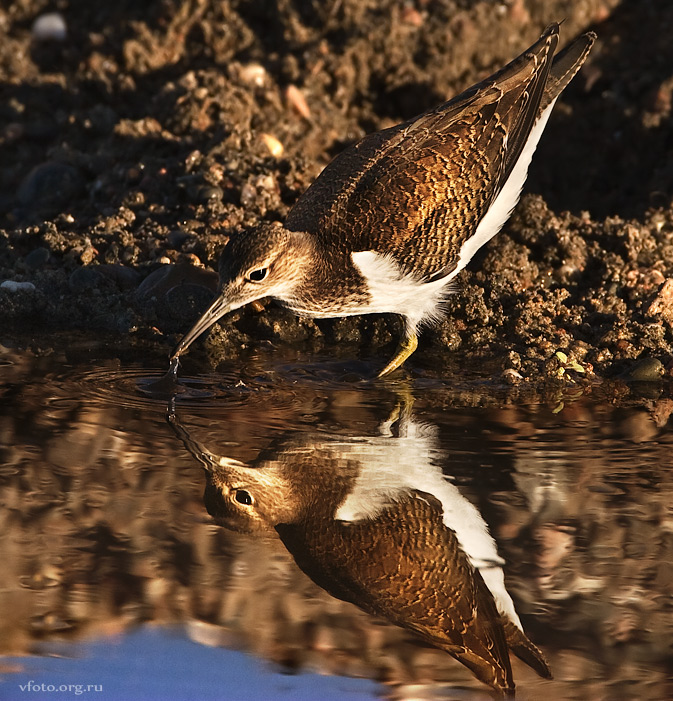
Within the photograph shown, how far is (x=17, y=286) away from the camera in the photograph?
611 cm

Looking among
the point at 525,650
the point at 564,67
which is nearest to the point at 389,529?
the point at 525,650

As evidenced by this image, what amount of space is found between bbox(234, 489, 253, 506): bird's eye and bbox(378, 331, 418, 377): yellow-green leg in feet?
5.22

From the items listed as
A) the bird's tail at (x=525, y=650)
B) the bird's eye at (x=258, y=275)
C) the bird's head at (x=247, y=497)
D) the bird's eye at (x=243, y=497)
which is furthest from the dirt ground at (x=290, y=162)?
the bird's tail at (x=525, y=650)

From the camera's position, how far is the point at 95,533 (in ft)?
12.2

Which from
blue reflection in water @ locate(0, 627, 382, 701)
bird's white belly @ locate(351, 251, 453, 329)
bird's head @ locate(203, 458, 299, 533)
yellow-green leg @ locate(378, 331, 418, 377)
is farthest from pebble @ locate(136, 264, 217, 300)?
blue reflection in water @ locate(0, 627, 382, 701)

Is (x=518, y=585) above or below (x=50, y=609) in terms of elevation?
above

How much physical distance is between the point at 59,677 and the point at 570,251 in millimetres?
4298

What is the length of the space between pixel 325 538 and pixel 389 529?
243 millimetres

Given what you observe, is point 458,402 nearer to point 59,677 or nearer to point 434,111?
point 434,111

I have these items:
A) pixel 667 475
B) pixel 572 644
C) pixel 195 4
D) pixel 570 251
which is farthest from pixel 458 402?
pixel 195 4

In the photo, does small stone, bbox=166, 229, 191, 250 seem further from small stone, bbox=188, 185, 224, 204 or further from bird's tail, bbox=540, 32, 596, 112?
bird's tail, bbox=540, 32, 596, 112

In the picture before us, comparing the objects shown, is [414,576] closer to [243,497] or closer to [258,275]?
[243,497]

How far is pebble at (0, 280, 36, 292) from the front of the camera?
6086 millimetres

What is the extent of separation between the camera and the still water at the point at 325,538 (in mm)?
3051
